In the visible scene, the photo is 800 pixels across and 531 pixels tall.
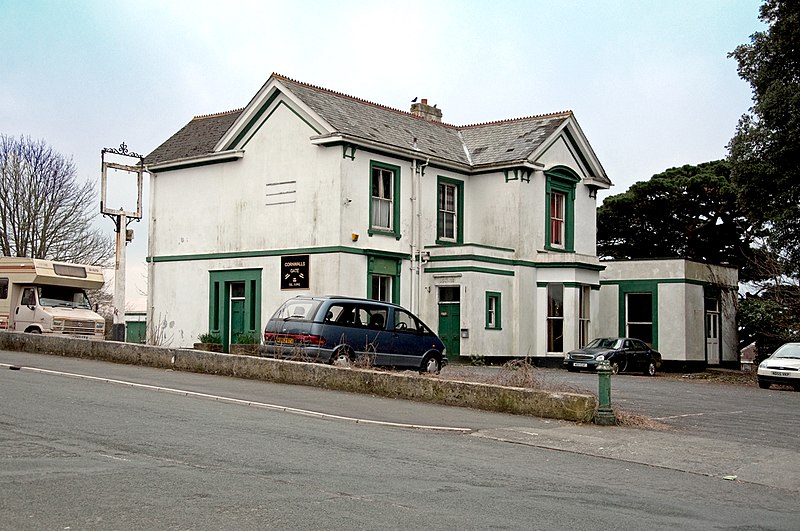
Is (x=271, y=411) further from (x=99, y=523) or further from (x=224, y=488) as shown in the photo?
(x=99, y=523)

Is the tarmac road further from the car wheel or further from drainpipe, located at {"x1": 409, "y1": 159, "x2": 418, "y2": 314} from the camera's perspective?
drainpipe, located at {"x1": 409, "y1": 159, "x2": 418, "y2": 314}

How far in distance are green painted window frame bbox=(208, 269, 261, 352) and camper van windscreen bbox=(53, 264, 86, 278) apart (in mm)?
4419

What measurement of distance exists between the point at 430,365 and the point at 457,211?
1318 centimetres

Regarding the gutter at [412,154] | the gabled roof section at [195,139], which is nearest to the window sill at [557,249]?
the gutter at [412,154]

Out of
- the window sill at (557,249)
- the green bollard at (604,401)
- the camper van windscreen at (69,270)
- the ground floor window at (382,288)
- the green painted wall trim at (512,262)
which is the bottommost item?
the green bollard at (604,401)

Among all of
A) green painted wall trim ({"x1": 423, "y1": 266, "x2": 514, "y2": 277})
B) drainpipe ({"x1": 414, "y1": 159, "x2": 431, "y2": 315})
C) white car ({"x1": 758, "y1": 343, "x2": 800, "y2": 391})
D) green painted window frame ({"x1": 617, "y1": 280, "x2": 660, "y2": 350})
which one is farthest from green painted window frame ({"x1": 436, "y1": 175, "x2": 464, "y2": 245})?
white car ({"x1": 758, "y1": 343, "x2": 800, "y2": 391})

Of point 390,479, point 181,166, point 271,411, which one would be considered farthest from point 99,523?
point 181,166

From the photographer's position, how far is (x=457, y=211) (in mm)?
36344

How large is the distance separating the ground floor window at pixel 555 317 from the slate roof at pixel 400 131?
507 cm

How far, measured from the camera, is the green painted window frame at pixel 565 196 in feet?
121

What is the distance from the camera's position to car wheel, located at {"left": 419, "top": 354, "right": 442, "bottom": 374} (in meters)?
23.8

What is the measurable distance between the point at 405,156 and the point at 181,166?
879cm

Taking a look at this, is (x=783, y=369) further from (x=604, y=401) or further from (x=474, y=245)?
(x=604, y=401)

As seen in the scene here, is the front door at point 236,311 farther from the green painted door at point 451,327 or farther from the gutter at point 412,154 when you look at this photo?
the green painted door at point 451,327
